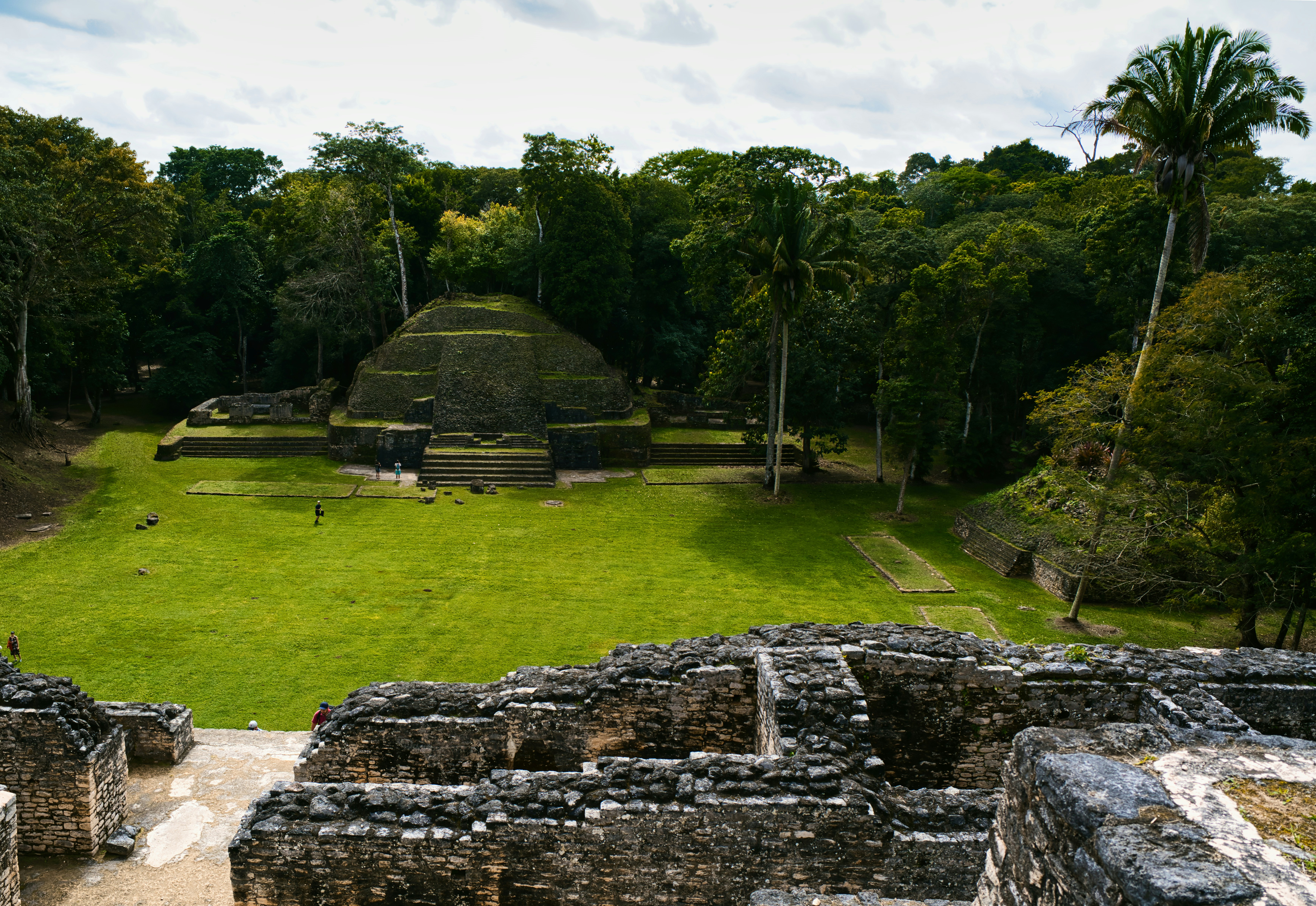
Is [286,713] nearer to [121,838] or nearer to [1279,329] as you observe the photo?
[121,838]

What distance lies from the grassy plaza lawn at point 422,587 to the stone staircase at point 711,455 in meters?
4.48

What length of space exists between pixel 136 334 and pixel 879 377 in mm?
33198

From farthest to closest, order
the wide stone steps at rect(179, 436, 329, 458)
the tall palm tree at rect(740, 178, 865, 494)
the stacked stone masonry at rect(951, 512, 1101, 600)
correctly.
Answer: the wide stone steps at rect(179, 436, 329, 458) < the tall palm tree at rect(740, 178, 865, 494) < the stacked stone masonry at rect(951, 512, 1101, 600)

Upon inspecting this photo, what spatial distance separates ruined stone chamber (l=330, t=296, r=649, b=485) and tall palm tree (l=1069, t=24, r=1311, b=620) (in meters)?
16.9

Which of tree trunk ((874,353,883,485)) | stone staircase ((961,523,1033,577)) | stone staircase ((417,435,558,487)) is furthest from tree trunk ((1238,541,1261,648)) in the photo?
stone staircase ((417,435,558,487))

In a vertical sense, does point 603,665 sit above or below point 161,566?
above

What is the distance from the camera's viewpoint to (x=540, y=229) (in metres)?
37.8

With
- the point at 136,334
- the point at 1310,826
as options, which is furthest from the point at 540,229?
the point at 1310,826

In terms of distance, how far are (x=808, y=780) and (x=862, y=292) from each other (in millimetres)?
22148

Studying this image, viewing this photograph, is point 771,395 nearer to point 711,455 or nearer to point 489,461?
point 711,455

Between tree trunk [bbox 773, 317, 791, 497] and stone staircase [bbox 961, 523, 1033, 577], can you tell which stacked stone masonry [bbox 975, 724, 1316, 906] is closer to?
stone staircase [bbox 961, 523, 1033, 577]

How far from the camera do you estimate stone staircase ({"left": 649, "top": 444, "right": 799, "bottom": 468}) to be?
2856cm

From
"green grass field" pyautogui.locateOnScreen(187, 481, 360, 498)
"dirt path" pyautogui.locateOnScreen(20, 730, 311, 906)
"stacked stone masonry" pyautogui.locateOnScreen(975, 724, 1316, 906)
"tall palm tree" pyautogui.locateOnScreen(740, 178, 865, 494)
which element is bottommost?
"dirt path" pyautogui.locateOnScreen(20, 730, 311, 906)

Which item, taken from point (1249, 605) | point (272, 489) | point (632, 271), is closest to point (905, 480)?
point (1249, 605)
